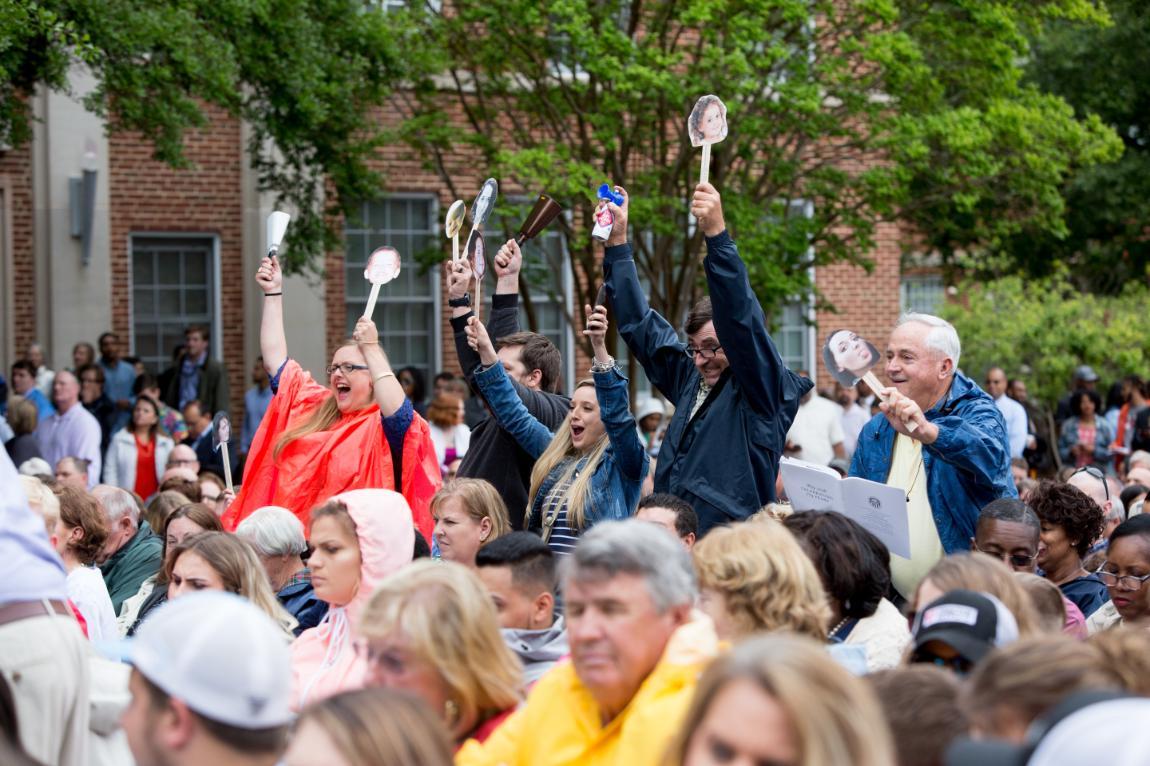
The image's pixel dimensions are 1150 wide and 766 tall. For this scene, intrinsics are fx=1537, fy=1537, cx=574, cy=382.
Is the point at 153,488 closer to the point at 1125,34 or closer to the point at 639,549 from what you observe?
the point at 639,549

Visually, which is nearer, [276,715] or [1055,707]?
[1055,707]

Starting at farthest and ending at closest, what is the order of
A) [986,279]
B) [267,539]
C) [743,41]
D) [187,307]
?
1. [986,279]
2. [187,307]
3. [743,41]
4. [267,539]

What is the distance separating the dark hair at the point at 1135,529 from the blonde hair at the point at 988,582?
1.65 m

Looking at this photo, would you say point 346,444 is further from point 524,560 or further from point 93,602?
point 524,560

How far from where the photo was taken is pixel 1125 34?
25391mm

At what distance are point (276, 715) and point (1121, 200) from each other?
81.4ft

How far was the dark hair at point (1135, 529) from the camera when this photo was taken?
5344mm

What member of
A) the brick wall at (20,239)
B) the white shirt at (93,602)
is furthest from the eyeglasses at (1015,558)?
the brick wall at (20,239)

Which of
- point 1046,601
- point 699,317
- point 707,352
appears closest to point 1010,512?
point 1046,601

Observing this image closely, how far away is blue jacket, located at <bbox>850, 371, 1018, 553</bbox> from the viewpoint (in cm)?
530

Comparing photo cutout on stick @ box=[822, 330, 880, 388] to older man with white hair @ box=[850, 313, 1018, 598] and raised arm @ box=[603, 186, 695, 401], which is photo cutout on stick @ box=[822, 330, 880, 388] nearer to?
older man with white hair @ box=[850, 313, 1018, 598]

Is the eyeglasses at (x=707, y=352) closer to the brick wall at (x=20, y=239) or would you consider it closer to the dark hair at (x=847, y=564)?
the dark hair at (x=847, y=564)

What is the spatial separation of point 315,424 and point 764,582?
11.3 feet

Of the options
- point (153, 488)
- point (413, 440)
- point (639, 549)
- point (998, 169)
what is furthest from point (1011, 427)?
point (639, 549)
